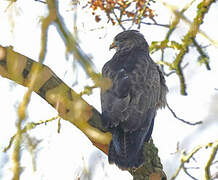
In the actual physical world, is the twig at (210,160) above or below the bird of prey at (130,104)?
below

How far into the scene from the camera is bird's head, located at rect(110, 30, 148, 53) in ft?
20.6

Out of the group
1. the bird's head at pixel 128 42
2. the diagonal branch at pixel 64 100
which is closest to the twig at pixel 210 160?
the diagonal branch at pixel 64 100

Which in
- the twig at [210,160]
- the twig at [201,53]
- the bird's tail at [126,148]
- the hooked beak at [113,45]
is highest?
the hooked beak at [113,45]

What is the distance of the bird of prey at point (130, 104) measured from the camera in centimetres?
446

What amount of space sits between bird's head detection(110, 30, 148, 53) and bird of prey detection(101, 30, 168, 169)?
2.14 ft

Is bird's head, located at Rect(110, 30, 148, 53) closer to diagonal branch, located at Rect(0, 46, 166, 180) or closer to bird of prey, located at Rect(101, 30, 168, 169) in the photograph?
bird of prey, located at Rect(101, 30, 168, 169)

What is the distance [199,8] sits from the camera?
11.4ft

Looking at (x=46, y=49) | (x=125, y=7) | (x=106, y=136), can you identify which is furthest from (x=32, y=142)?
(x=125, y=7)

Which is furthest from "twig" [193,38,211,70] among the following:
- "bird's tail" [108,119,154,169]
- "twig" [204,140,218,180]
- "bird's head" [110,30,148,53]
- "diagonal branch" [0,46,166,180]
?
"bird's head" [110,30,148,53]

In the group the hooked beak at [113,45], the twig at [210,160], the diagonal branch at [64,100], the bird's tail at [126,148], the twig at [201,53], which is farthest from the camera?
the hooked beak at [113,45]

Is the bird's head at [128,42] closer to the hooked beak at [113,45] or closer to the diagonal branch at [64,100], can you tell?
the hooked beak at [113,45]

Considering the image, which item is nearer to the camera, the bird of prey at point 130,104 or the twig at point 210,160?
the twig at point 210,160

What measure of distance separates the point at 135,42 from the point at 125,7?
1.76 meters

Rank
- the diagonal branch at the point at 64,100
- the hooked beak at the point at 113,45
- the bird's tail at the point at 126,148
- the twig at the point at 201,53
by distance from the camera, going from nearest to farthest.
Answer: the diagonal branch at the point at 64,100, the twig at the point at 201,53, the bird's tail at the point at 126,148, the hooked beak at the point at 113,45
